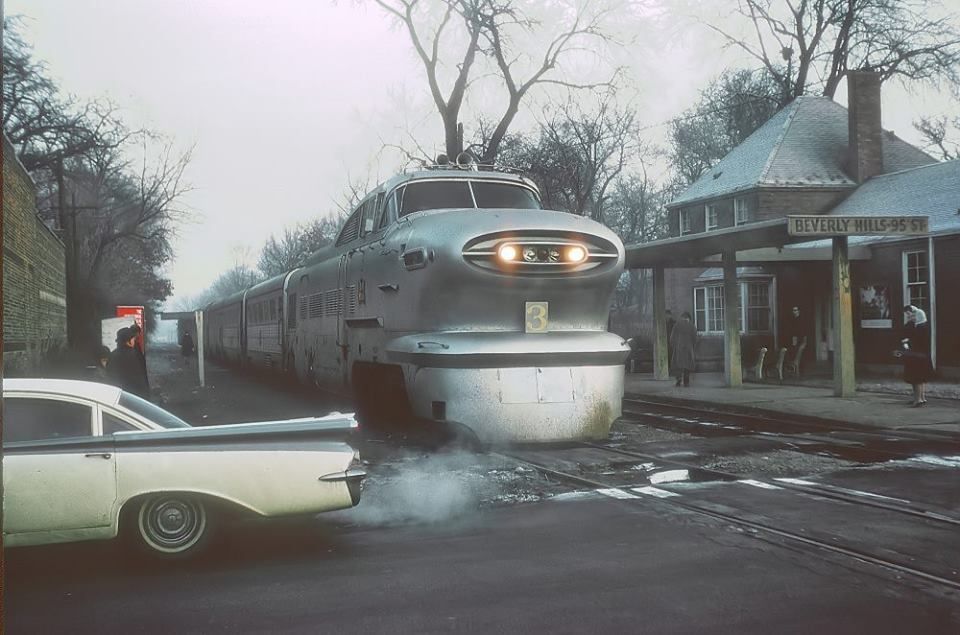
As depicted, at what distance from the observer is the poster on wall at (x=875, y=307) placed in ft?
78.4

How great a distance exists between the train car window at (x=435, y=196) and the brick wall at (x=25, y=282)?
4368 mm

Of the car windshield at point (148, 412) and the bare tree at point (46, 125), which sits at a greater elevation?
the bare tree at point (46, 125)

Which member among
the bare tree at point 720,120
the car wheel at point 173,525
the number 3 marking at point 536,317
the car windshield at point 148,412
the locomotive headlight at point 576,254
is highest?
the bare tree at point 720,120

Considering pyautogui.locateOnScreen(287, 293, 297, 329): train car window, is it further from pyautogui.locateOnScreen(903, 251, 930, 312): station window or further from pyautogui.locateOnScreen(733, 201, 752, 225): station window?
pyautogui.locateOnScreen(733, 201, 752, 225): station window

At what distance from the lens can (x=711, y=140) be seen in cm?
5588

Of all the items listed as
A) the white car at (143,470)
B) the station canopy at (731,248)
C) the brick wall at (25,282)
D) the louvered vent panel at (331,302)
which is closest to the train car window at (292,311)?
the louvered vent panel at (331,302)

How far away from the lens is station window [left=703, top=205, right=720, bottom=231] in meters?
33.9

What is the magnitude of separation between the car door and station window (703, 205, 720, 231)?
3032 cm

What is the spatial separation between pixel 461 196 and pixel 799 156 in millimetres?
24040

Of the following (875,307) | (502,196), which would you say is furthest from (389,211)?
(875,307)

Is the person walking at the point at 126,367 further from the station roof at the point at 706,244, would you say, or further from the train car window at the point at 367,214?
the station roof at the point at 706,244

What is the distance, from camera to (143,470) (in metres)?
5.64

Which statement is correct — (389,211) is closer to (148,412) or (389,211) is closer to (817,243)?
(148,412)

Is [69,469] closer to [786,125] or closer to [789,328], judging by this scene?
[789,328]
